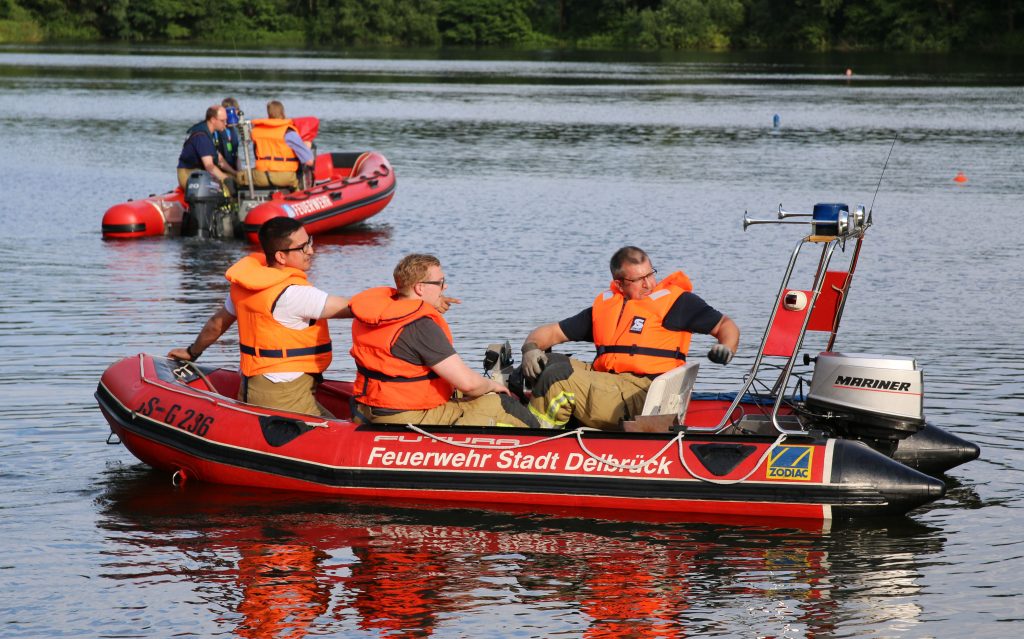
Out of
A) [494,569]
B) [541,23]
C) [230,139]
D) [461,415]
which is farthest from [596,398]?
[541,23]

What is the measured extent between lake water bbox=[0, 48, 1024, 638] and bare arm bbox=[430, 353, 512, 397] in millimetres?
630

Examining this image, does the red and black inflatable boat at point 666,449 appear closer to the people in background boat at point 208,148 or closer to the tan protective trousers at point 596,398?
the tan protective trousers at point 596,398

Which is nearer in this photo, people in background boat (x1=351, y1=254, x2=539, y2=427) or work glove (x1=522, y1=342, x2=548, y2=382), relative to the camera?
people in background boat (x1=351, y1=254, x2=539, y2=427)

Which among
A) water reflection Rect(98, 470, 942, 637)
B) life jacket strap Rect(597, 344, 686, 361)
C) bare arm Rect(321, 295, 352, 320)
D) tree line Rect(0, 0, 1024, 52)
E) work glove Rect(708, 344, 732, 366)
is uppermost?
tree line Rect(0, 0, 1024, 52)

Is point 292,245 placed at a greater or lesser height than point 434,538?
greater

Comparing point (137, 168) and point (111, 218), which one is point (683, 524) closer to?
point (111, 218)

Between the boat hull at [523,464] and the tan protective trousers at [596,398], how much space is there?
0.85 feet

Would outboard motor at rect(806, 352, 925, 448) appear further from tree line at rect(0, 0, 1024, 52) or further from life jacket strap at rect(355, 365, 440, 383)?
tree line at rect(0, 0, 1024, 52)

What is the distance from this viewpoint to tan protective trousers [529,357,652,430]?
293 inches

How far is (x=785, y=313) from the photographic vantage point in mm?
7383

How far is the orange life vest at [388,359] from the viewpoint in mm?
7160

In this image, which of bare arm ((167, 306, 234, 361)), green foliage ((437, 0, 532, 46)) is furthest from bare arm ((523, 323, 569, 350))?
green foliage ((437, 0, 532, 46))

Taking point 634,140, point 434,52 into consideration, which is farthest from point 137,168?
point 434,52

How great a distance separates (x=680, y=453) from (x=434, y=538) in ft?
4.17
